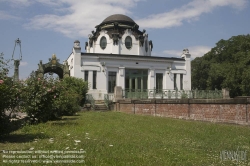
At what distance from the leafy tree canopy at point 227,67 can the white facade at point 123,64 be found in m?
8.42

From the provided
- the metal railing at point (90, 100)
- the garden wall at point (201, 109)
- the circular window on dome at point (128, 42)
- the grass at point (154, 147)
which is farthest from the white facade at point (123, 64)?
the grass at point (154, 147)

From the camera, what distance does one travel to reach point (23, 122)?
35.4 ft

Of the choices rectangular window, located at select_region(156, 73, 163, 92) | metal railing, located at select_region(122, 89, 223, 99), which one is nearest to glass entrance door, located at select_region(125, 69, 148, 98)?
rectangular window, located at select_region(156, 73, 163, 92)

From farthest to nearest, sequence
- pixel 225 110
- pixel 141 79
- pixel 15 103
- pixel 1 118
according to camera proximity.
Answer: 1. pixel 141 79
2. pixel 225 110
3. pixel 15 103
4. pixel 1 118

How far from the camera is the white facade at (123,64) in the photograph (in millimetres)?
29844

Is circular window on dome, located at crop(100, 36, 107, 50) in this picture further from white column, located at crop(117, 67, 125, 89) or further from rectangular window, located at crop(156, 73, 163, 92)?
rectangular window, located at crop(156, 73, 163, 92)

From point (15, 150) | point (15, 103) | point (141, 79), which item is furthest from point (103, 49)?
point (15, 150)

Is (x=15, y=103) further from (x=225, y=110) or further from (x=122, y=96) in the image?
(x=122, y=96)

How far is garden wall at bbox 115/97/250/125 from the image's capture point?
1068cm

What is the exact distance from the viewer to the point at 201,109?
1312cm

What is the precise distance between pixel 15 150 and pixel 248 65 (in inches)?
1468

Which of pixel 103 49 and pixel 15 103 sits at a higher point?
pixel 103 49

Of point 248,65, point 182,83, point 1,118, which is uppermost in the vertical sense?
point 248,65

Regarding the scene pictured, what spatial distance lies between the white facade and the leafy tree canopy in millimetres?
8416
